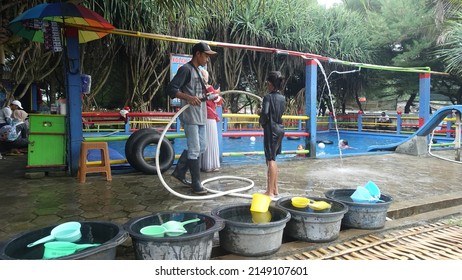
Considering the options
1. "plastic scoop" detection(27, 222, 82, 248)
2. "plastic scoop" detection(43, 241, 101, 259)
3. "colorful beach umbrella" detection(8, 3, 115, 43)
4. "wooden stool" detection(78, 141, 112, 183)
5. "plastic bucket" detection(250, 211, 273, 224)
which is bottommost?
"plastic bucket" detection(250, 211, 273, 224)

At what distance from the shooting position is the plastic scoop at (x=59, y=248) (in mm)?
2010

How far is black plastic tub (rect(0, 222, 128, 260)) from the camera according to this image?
1.91m

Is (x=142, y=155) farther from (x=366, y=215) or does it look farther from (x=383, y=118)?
(x=383, y=118)

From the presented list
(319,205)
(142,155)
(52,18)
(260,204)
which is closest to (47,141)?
(142,155)

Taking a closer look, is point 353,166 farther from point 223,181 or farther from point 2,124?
point 2,124

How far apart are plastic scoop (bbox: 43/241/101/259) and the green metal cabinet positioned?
3.58m

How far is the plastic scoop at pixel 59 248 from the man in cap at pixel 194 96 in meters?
2.14

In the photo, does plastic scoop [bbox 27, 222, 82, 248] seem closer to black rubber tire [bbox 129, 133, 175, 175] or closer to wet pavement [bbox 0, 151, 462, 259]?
wet pavement [bbox 0, 151, 462, 259]

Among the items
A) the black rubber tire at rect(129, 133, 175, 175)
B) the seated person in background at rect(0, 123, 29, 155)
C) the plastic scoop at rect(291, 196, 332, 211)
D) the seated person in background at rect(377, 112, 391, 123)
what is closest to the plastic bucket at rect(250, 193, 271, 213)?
the plastic scoop at rect(291, 196, 332, 211)

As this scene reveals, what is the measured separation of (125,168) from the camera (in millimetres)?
5762

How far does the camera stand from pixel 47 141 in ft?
17.2

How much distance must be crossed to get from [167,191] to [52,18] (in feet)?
10.1

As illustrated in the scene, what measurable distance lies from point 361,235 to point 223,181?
2396mm

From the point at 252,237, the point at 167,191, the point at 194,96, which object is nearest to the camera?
the point at 252,237
